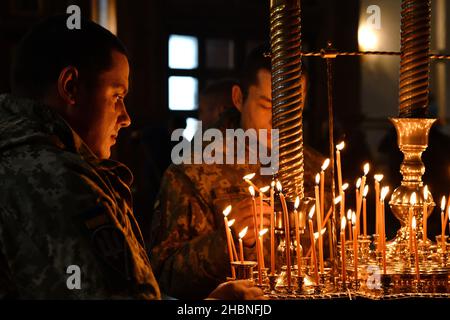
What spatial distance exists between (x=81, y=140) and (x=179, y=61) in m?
9.43

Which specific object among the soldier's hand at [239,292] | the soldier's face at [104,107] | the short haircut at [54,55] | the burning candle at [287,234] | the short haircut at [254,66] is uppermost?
the short haircut at [254,66]

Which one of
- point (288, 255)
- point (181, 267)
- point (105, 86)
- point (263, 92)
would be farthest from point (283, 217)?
point (263, 92)

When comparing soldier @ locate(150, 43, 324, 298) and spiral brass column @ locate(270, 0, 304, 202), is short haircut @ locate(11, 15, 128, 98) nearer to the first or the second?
spiral brass column @ locate(270, 0, 304, 202)

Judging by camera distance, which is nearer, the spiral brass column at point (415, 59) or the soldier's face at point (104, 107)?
the soldier's face at point (104, 107)

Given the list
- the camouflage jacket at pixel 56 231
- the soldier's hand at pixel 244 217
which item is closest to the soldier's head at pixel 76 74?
the camouflage jacket at pixel 56 231

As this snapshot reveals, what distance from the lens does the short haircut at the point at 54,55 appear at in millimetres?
1892

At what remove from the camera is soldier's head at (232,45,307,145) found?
114 inches

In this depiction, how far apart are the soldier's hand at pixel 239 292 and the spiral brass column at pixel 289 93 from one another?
0.33 m

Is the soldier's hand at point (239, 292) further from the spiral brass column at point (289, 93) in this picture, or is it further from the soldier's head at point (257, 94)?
the soldier's head at point (257, 94)

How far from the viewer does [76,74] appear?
6.26 ft

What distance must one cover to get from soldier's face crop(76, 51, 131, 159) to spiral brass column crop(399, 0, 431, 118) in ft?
2.33

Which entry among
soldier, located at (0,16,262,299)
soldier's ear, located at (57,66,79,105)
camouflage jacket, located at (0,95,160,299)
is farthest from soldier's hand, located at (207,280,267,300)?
soldier's ear, located at (57,66,79,105)

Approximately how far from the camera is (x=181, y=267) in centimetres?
268

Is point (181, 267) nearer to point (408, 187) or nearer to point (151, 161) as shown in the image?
point (408, 187)
